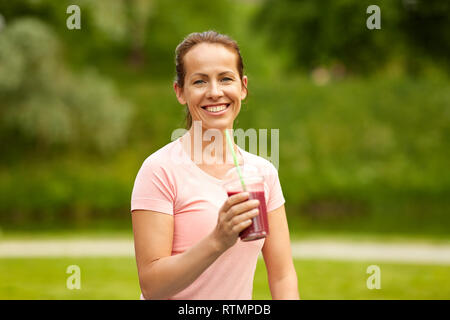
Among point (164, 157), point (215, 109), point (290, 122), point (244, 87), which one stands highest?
point (290, 122)

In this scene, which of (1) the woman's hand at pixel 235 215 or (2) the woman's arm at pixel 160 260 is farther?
(2) the woman's arm at pixel 160 260

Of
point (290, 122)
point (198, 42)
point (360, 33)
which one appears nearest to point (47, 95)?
point (290, 122)

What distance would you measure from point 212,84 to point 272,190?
48 centimetres

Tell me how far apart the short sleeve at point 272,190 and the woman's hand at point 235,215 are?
401 mm

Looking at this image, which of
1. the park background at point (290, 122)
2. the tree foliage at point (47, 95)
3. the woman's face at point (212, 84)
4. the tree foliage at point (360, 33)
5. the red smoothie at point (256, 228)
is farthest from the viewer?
the tree foliage at point (360, 33)

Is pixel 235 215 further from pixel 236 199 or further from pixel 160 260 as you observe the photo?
pixel 160 260

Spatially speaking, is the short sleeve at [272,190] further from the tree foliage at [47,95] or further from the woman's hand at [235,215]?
the tree foliage at [47,95]

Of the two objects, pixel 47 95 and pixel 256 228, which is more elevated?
pixel 47 95

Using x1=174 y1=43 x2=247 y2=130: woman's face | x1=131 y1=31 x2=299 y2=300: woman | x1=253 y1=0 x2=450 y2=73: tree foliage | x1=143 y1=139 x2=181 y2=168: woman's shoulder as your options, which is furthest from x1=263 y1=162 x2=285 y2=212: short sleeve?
x1=253 y1=0 x2=450 y2=73: tree foliage

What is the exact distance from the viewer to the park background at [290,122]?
1889cm

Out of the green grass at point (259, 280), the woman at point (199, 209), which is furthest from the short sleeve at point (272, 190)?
the green grass at point (259, 280)

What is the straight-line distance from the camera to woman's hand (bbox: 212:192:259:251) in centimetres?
199

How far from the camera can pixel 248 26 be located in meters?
28.6

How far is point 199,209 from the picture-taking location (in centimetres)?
224
